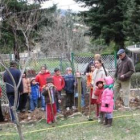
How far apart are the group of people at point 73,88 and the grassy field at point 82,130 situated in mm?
281

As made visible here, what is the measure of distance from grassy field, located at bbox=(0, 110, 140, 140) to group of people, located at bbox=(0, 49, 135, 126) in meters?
0.28

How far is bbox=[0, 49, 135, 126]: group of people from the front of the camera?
6512 millimetres

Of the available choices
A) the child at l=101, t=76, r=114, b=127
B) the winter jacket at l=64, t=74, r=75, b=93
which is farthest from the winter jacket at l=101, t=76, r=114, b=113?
the winter jacket at l=64, t=74, r=75, b=93

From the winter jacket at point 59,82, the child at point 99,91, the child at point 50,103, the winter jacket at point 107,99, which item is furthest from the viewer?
the winter jacket at point 59,82

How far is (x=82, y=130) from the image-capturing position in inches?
248

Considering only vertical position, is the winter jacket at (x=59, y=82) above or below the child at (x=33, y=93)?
above

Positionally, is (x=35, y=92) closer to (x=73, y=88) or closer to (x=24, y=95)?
(x=24, y=95)

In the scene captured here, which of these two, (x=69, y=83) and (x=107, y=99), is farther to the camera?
(x=69, y=83)

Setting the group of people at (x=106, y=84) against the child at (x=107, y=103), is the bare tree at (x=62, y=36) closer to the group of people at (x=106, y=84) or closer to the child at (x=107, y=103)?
the group of people at (x=106, y=84)

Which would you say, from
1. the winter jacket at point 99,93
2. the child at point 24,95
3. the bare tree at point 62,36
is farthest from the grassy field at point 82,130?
the bare tree at point 62,36

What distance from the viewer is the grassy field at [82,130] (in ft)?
19.3

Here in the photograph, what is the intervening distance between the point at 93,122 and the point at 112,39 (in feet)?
39.7

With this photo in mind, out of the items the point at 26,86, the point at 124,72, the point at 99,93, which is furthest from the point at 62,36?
the point at 99,93

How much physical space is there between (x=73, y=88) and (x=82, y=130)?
266 centimetres
